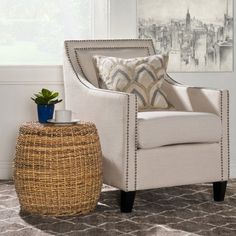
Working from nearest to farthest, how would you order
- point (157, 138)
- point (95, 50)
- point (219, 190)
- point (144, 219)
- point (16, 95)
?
1. point (144, 219)
2. point (157, 138)
3. point (219, 190)
4. point (95, 50)
5. point (16, 95)

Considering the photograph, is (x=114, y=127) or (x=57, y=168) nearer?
(x=57, y=168)

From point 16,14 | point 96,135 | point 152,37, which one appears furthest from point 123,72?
point 16,14

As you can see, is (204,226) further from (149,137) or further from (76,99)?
(76,99)

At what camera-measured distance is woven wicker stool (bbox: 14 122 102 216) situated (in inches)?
136

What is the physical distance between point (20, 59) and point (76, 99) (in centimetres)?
81

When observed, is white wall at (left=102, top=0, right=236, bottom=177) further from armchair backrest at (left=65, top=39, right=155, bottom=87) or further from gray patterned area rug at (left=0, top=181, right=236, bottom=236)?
gray patterned area rug at (left=0, top=181, right=236, bottom=236)

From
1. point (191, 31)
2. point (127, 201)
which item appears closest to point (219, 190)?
point (127, 201)

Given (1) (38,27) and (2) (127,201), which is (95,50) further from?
A: (2) (127,201)

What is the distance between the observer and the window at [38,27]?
466cm

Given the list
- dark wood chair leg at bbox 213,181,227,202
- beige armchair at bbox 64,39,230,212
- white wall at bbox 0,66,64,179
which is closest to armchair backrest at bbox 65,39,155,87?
beige armchair at bbox 64,39,230,212

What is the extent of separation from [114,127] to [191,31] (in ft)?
4.44

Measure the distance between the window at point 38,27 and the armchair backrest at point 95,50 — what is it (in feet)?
1.46

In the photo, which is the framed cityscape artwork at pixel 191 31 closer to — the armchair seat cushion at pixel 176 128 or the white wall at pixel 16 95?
the white wall at pixel 16 95

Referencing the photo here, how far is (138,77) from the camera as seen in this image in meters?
3.96
